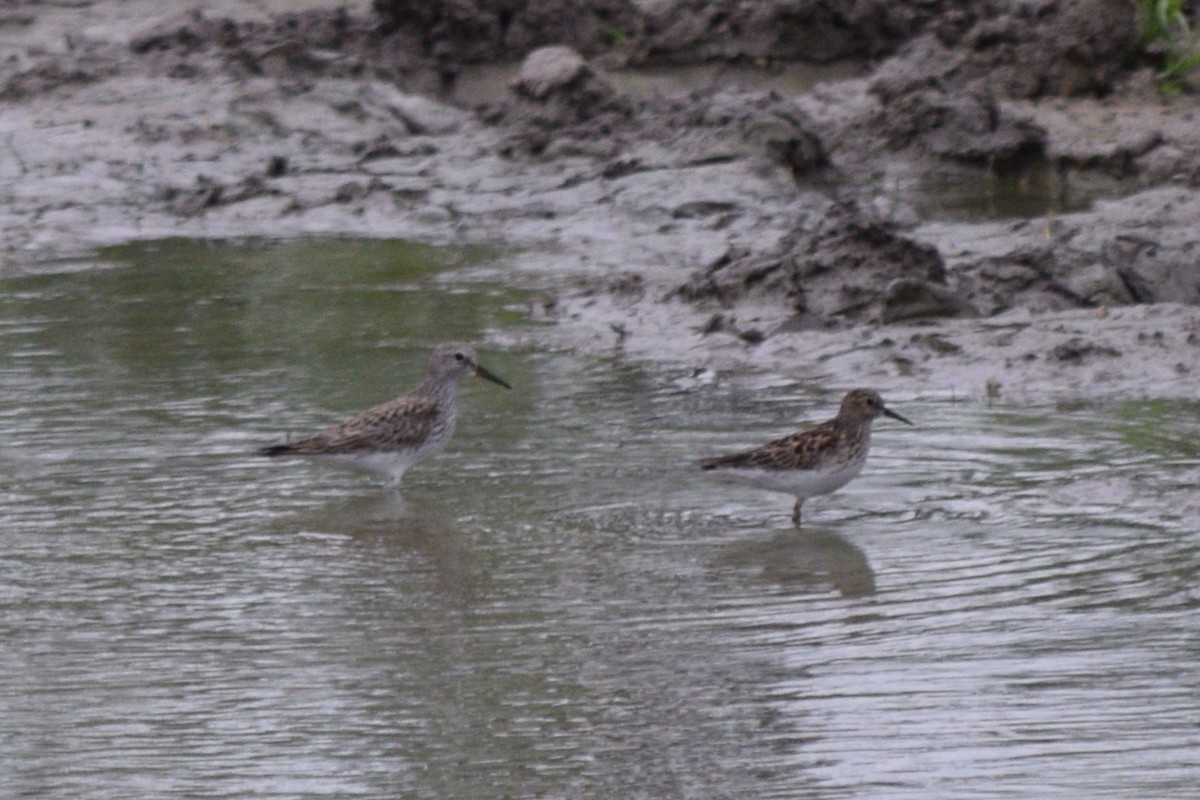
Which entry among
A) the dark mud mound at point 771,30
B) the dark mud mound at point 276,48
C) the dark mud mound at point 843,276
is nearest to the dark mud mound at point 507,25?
the dark mud mound at point 276,48

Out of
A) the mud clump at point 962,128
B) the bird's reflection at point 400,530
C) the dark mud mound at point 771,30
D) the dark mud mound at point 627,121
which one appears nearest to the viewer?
the bird's reflection at point 400,530

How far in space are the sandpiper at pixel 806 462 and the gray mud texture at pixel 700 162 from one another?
1941 mm

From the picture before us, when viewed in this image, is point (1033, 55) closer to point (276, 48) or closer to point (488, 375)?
point (276, 48)

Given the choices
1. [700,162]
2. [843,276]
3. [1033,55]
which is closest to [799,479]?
[843,276]

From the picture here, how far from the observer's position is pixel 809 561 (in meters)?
8.45

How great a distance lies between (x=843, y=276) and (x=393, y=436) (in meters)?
3.92

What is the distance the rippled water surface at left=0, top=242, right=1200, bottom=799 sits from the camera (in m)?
6.23

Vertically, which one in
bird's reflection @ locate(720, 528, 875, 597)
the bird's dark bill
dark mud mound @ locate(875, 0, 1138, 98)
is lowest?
bird's reflection @ locate(720, 528, 875, 597)

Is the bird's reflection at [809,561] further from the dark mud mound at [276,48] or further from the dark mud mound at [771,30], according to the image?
the dark mud mound at [276,48]

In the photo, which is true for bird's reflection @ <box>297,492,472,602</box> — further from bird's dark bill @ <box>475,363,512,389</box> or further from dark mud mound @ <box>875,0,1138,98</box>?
dark mud mound @ <box>875,0,1138,98</box>

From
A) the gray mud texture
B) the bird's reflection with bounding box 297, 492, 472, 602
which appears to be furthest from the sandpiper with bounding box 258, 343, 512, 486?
the gray mud texture

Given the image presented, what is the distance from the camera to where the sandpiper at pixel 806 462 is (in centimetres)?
903

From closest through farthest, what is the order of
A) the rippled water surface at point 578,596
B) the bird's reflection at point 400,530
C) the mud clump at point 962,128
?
the rippled water surface at point 578,596
the bird's reflection at point 400,530
the mud clump at point 962,128

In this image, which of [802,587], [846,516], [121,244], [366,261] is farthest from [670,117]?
[802,587]
